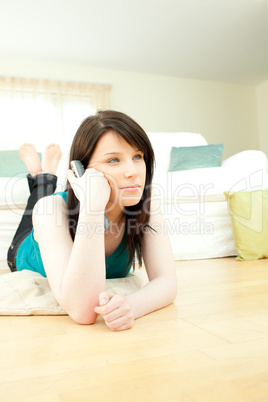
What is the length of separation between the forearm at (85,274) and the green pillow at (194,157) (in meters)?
2.37

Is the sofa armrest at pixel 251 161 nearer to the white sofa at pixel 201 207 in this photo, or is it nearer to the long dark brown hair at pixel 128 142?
the white sofa at pixel 201 207

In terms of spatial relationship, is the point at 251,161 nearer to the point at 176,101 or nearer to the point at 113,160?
the point at 113,160

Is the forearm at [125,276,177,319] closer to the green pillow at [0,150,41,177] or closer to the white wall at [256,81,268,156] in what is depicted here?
the green pillow at [0,150,41,177]

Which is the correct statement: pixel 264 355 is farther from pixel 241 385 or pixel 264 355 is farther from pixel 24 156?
pixel 24 156

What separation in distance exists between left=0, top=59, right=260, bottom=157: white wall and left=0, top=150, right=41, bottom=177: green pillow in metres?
3.40

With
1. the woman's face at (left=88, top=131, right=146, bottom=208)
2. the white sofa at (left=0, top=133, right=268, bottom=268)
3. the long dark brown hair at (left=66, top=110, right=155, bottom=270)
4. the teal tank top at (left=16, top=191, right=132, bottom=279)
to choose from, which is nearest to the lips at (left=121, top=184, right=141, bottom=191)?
the woman's face at (left=88, top=131, right=146, bottom=208)

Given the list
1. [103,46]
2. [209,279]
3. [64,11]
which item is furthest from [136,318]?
[103,46]

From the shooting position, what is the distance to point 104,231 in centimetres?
111

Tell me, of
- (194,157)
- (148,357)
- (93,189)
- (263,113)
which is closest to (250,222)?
(194,157)

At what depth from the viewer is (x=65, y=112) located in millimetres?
6031

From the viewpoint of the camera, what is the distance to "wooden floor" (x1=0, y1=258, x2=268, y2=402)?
1.84ft

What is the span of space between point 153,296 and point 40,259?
0.58 metres

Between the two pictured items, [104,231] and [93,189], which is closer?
[93,189]

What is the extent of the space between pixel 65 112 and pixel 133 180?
527 cm
